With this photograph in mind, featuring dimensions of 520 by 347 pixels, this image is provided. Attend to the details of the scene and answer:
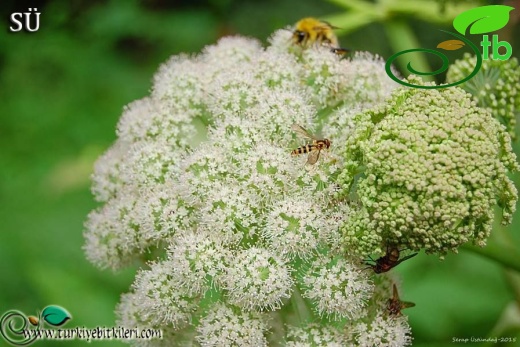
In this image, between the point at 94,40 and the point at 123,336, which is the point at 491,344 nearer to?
the point at 123,336

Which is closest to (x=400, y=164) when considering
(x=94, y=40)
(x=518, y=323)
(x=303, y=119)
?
(x=303, y=119)

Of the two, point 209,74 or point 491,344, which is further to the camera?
point 491,344

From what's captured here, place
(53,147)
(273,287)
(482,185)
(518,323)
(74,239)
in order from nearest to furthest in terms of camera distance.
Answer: (482,185) < (273,287) < (518,323) < (74,239) < (53,147)

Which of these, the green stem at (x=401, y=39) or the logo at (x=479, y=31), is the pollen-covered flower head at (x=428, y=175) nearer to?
the logo at (x=479, y=31)

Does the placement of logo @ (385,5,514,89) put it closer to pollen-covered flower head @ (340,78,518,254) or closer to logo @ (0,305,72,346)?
pollen-covered flower head @ (340,78,518,254)

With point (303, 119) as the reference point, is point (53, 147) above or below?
above

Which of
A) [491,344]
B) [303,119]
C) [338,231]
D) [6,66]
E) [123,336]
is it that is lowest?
[491,344]

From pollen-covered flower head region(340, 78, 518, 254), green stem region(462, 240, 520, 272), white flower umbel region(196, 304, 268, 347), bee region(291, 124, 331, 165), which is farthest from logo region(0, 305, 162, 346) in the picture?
green stem region(462, 240, 520, 272)

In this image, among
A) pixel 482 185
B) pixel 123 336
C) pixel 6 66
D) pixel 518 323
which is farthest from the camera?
pixel 6 66
